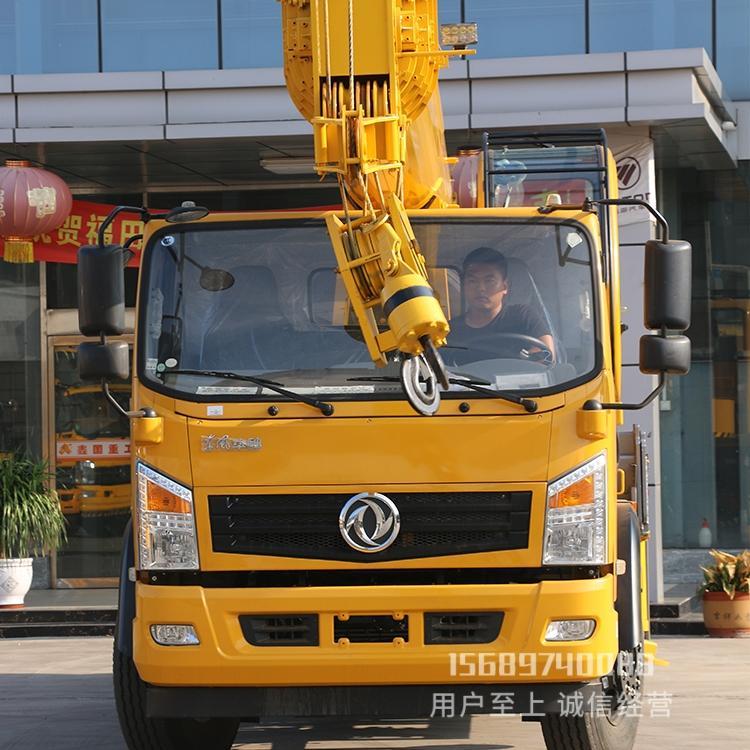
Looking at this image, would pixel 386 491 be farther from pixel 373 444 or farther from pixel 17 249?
pixel 17 249

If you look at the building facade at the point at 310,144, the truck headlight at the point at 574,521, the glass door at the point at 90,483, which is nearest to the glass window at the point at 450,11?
the building facade at the point at 310,144

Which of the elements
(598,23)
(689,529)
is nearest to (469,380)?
(598,23)

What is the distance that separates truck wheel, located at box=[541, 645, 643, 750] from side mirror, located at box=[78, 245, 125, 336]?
104 inches

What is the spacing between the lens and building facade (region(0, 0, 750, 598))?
41.6 feet

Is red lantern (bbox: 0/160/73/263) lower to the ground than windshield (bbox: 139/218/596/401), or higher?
higher

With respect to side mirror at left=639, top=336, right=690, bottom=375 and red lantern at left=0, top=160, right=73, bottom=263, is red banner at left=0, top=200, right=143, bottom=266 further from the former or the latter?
side mirror at left=639, top=336, right=690, bottom=375

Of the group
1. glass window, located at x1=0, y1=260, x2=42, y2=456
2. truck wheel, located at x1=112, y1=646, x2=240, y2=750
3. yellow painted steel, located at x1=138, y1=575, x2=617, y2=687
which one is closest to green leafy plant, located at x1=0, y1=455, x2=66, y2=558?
glass window, located at x1=0, y1=260, x2=42, y2=456

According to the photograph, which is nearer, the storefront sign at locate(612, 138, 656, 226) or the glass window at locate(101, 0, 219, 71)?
the storefront sign at locate(612, 138, 656, 226)

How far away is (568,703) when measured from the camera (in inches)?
250

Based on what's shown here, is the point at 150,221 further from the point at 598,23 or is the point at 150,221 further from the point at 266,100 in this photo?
the point at 598,23

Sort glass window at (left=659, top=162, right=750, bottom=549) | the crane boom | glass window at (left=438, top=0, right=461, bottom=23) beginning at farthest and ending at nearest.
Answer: glass window at (left=659, top=162, right=750, bottom=549)
glass window at (left=438, top=0, right=461, bottom=23)
the crane boom

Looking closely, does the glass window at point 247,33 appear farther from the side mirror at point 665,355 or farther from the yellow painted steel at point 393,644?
the yellow painted steel at point 393,644

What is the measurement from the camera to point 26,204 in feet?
44.3

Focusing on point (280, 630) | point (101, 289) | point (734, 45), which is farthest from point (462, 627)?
point (734, 45)
